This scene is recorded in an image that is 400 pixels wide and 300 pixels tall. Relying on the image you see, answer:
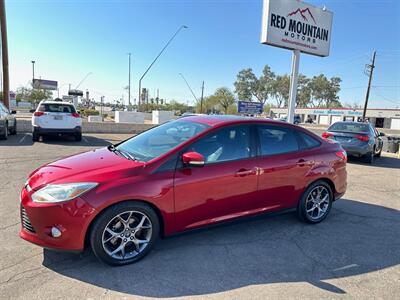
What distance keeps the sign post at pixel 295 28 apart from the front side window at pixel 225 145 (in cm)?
1068

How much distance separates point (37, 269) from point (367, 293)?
3261 mm

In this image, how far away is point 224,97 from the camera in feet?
276

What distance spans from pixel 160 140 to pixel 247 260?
1.81 meters

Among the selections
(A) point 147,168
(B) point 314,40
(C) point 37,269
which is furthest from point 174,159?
(B) point 314,40

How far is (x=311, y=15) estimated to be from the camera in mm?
14367

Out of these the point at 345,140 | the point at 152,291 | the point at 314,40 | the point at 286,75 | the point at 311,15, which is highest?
the point at 286,75

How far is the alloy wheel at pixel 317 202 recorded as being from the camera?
4596 mm

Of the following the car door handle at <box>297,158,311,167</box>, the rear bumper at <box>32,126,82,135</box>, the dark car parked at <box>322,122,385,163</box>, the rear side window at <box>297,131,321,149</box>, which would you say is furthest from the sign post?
the car door handle at <box>297,158,311,167</box>

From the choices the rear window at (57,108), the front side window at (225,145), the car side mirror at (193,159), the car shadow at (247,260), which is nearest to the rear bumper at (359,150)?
the car shadow at (247,260)

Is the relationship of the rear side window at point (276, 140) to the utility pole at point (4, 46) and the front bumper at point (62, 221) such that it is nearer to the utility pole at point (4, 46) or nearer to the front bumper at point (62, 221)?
the front bumper at point (62, 221)

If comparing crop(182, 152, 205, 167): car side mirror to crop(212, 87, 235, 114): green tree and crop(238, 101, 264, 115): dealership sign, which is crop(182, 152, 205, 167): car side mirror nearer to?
crop(238, 101, 264, 115): dealership sign

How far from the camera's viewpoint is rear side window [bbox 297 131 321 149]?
14.9 feet

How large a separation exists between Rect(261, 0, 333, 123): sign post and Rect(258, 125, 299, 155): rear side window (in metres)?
10.1

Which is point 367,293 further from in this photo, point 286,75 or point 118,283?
point 286,75
